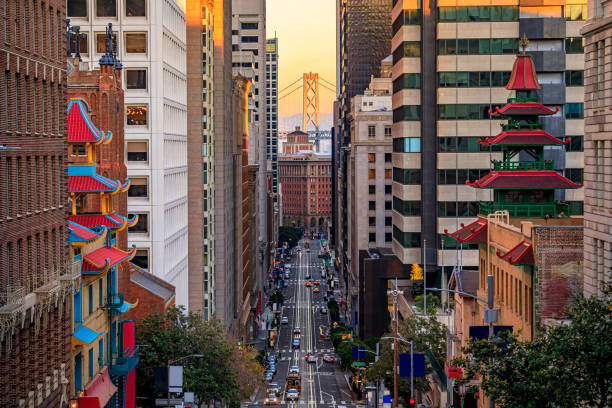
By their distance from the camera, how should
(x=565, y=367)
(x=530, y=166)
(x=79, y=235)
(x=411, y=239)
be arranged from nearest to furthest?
(x=565, y=367), (x=79, y=235), (x=530, y=166), (x=411, y=239)

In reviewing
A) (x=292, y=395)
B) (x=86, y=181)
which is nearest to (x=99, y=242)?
(x=86, y=181)

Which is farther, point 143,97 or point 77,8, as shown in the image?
point 143,97

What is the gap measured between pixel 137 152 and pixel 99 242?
25.3m

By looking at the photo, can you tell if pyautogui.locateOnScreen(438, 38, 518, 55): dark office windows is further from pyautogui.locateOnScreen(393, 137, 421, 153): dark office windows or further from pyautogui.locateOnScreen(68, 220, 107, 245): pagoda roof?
pyautogui.locateOnScreen(68, 220, 107, 245): pagoda roof

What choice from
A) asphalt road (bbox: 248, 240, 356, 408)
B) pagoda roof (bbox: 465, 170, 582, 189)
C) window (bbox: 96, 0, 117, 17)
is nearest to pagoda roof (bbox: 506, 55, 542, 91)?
pagoda roof (bbox: 465, 170, 582, 189)

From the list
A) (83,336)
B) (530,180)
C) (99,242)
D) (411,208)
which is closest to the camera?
(83,336)

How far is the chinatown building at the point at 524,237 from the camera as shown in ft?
170

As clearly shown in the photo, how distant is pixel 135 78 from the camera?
83.2 m

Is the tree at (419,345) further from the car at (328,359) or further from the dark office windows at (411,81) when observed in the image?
the car at (328,359)

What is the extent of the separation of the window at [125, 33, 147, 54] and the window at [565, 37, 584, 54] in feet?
155

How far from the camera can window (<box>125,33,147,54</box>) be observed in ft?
272

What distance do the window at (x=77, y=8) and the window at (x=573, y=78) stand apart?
171ft

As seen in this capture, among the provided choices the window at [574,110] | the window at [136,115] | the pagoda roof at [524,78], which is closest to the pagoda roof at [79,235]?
the pagoda roof at [524,78]

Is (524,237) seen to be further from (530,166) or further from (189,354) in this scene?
(189,354)
